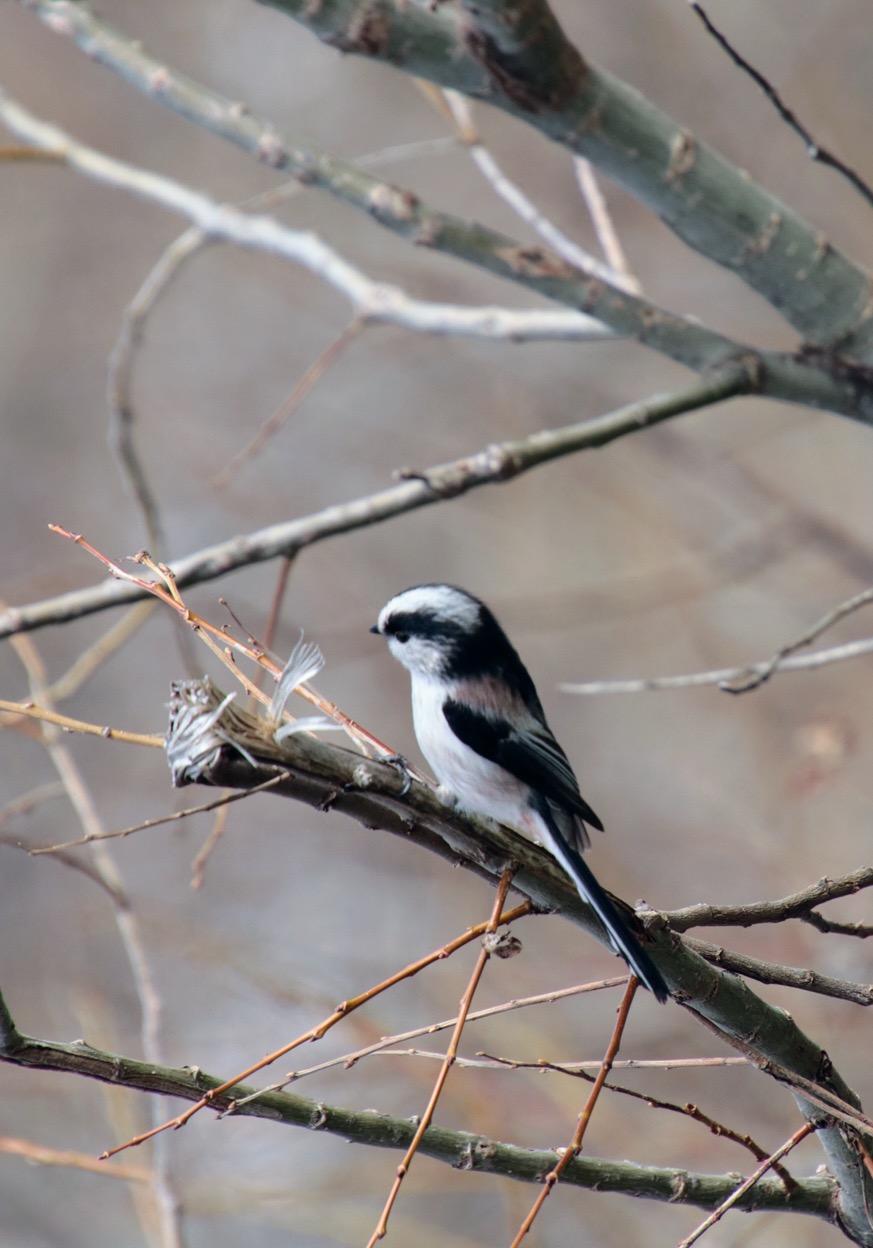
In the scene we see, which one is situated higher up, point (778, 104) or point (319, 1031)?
point (778, 104)

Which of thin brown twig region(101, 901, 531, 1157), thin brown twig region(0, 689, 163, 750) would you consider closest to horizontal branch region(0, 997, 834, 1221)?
thin brown twig region(101, 901, 531, 1157)

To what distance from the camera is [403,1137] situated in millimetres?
808

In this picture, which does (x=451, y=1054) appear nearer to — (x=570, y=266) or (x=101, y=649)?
(x=101, y=649)

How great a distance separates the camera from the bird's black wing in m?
1.05

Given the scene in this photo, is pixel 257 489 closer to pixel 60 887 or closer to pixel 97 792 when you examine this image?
pixel 97 792

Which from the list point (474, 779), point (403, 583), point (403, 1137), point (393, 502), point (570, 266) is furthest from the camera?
point (403, 583)

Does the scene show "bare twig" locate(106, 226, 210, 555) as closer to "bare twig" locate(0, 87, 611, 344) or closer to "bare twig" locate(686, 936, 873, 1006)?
"bare twig" locate(0, 87, 611, 344)

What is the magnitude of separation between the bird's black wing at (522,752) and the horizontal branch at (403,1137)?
0.29 meters

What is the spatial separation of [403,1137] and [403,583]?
2.73m

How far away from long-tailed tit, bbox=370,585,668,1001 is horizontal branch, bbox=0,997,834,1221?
24cm

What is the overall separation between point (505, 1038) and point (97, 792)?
1449 mm

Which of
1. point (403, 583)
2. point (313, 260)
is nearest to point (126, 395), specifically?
point (313, 260)

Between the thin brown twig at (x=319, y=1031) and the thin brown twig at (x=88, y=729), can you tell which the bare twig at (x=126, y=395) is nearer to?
the thin brown twig at (x=88, y=729)

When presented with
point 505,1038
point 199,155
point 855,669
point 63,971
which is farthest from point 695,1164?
point 199,155
